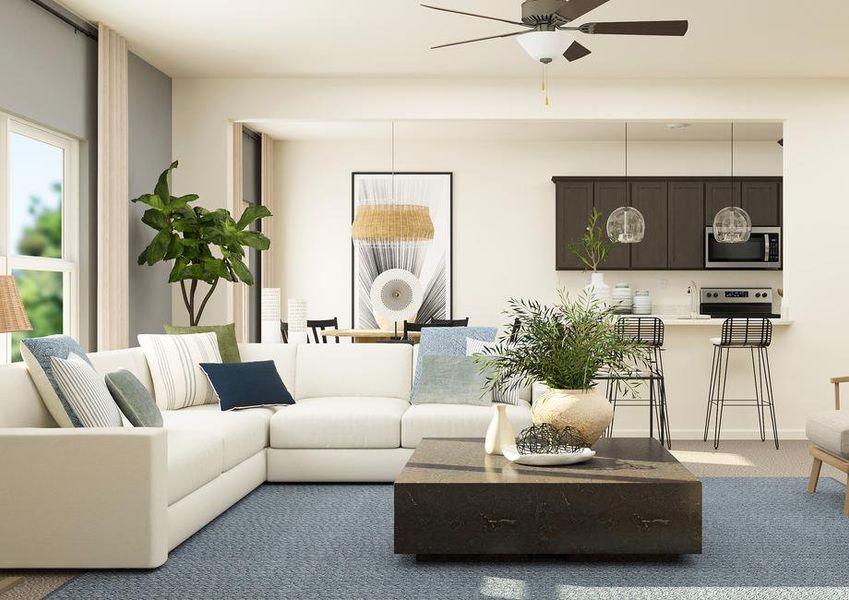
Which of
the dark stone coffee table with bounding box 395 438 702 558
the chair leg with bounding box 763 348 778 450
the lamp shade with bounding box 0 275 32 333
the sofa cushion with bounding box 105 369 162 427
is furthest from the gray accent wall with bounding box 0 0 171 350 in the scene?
the chair leg with bounding box 763 348 778 450

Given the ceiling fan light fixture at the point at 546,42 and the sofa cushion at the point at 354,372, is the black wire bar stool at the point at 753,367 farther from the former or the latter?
the ceiling fan light fixture at the point at 546,42

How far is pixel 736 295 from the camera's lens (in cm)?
973

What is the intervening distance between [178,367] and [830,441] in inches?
137

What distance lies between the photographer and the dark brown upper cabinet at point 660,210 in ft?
31.4

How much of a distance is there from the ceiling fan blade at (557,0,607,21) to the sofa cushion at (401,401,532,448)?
2148 mm

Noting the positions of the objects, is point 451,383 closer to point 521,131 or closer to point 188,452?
point 188,452

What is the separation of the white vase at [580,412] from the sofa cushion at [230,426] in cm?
154

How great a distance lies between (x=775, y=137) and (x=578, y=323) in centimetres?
653

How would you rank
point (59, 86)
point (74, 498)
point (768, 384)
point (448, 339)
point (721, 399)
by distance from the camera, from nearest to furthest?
point (74, 498) < point (59, 86) < point (448, 339) < point (768, 384) < point (721, 399)

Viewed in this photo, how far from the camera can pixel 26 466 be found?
3.39m

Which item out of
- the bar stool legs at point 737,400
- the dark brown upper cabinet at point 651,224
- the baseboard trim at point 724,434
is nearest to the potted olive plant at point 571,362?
the baseboard trim at point 724,434

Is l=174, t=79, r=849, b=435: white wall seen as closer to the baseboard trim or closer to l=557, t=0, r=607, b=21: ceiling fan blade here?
the baseboard trim

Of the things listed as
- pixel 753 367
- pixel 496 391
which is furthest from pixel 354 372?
pixel 753 367

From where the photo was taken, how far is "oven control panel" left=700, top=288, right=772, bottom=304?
973cm
